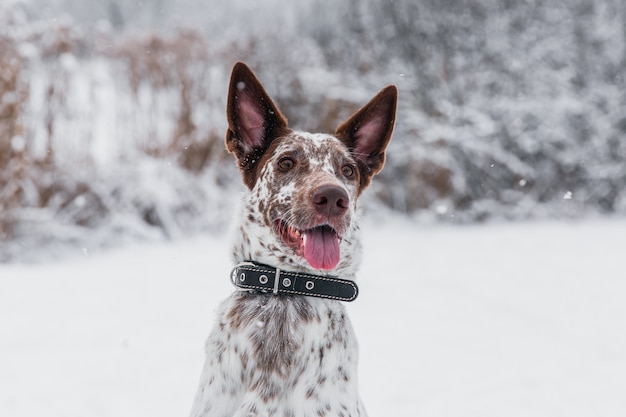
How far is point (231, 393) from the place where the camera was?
2285 mm

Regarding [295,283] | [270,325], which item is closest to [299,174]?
[295,283]

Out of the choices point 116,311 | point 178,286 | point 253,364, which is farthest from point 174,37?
point 253,364

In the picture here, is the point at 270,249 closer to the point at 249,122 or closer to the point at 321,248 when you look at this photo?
the point at 321,248

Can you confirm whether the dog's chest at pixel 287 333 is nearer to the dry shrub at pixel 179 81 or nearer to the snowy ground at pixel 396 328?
the snowy ground at pixel 396 328

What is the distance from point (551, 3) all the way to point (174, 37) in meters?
5.88

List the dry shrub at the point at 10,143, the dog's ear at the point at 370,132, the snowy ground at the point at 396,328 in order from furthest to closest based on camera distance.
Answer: the dry shrub at the point at 10,143 < the snowy ground at the point at 396,328 < the dog's ear at the point at 370,132

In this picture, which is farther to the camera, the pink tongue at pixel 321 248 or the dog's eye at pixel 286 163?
the dog's eye at pixel 286 163

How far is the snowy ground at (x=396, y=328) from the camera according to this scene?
427 cm

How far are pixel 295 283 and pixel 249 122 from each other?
0.79 meters

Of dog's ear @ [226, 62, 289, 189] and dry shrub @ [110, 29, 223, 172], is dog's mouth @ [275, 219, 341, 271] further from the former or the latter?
dry shrub @ [110, 29, 223, 172]

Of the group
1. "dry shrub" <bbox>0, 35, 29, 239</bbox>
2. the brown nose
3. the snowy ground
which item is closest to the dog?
the brown nose

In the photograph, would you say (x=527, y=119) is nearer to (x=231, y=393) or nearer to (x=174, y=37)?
(x=174, y=37)

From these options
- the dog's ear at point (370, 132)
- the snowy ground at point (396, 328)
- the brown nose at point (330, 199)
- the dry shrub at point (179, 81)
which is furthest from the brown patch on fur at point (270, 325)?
the dry shrub at point (179, 81)

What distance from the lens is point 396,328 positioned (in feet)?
19.1
